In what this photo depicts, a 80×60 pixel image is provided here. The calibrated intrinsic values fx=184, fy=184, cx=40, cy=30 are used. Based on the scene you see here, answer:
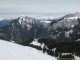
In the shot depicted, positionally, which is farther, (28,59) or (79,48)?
(79,48)

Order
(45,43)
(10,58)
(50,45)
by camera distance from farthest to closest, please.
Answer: (45,43) → (50,45) → (10,58)

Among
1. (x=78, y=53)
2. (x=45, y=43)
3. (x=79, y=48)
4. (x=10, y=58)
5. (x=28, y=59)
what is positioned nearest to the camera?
(x=10, y=58)

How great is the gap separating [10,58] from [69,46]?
151 meters

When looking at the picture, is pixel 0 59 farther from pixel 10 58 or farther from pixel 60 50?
pixel 60 50

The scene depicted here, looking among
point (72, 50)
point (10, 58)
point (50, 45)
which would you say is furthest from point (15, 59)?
point (50, 45)

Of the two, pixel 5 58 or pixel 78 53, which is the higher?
pixel 5 58

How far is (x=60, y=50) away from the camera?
160m

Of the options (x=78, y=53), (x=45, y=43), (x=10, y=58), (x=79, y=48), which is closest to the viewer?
(x=10, y=58)

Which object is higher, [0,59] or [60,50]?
[0,59]

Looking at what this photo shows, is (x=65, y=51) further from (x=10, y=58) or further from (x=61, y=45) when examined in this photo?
(x=10, y=58)

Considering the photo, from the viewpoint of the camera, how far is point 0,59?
11.8 m

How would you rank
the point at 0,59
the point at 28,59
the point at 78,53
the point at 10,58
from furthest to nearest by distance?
the point at 78,53, the point at 28,59, the point at 10,58, the point at 0,59

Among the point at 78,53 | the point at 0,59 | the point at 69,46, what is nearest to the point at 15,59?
the point at 0,59

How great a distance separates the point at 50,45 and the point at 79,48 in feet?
135
